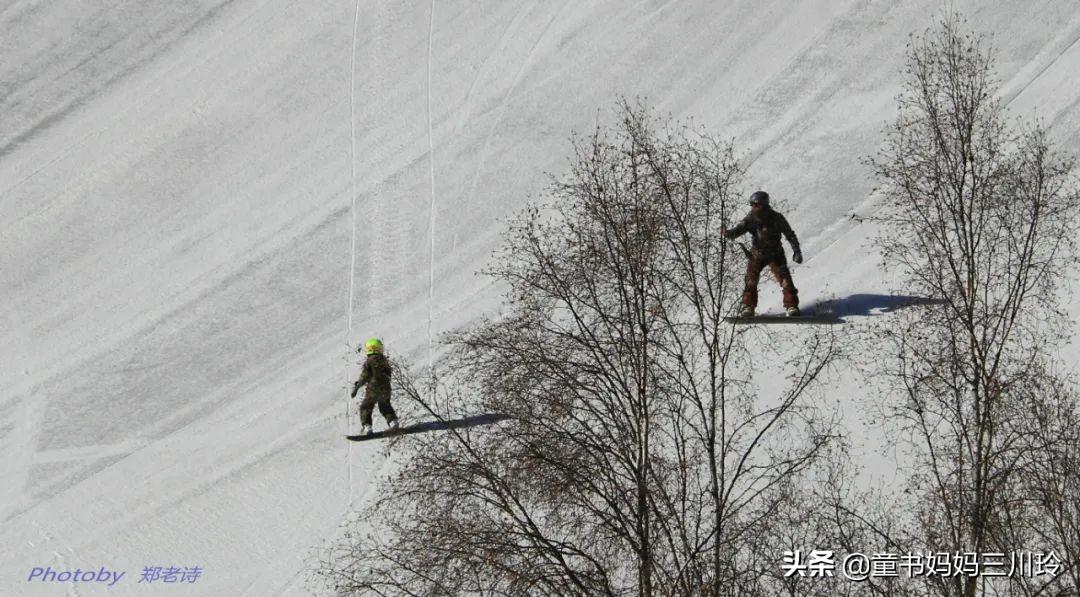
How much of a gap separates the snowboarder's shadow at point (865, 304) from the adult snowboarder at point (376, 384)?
7.20 meters

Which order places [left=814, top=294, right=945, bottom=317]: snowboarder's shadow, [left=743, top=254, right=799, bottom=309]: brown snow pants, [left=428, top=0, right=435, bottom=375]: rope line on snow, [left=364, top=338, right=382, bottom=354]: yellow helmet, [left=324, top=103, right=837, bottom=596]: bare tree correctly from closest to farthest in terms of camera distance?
1. [left=324, top=103, right=837, bottom=596]: bare tree
2. [left=364, top=338, right=382, bottom=354]: yellow helmet
3. [left=743, top=254, right=799, bottom=309]: brown snow pants
4. [left=814, top=294, right=945, bottom=317]: snowboarder's shadow
5. [left=428, top=0, right=435, bottom=375]: rope line on snow

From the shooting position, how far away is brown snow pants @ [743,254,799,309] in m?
23.7

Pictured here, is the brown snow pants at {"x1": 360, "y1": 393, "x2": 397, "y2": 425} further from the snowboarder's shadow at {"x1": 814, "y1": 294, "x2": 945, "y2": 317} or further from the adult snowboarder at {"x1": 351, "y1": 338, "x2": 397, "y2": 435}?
the snowboarder's shadow at {"x1": 814, "y1": 294, "x2": 945, "y2": 317}

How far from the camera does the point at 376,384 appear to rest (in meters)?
23.2

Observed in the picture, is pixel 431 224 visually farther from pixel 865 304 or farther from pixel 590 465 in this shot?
pixel 590 465

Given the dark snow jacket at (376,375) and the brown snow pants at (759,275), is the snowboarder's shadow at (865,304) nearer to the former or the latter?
the brown snow pants at (759,275)

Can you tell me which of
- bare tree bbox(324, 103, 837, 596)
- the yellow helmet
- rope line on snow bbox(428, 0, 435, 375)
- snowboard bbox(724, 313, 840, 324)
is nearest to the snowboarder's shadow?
snowboard bbox(724, 313, 840, 324)

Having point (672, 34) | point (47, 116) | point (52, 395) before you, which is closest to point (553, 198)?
point (672, 34)

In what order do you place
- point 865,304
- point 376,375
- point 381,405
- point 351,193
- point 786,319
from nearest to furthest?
point 376,375, point 381,405, point 786,319, point 865,304, point 351,193

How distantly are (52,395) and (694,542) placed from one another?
14.2 m

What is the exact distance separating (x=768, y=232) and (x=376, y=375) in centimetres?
592

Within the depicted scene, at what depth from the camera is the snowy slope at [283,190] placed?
81.9 feet

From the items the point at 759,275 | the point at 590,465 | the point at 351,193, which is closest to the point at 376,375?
the point at 759,275

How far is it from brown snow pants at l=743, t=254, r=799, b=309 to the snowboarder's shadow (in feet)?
5.41
